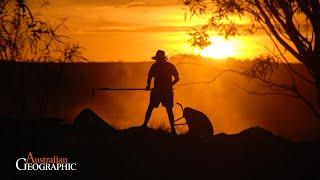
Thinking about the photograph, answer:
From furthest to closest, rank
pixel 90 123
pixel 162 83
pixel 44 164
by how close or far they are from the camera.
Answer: pixel 90 123 → pixel 162 83 → pixel 44 164

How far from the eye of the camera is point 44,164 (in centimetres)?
1348

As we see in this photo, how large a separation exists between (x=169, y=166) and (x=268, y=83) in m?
4.52

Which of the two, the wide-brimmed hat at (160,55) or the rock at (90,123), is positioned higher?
the wide-brimmed hat at (160,55)

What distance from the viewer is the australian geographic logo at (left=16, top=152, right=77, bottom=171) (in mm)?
13312

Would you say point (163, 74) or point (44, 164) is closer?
→ point (44, 164)

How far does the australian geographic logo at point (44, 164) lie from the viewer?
1331 cm

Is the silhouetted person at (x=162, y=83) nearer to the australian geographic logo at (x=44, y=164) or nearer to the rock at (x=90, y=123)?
the rock at (x=90, y=123)

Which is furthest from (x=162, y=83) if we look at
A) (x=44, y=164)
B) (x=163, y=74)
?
(x=44, y=164)

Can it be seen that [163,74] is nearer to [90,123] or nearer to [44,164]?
[90,123]

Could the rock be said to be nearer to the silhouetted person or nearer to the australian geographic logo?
the silhouetted person

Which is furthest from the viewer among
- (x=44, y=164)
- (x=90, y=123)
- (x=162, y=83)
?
(x=90, y=123)

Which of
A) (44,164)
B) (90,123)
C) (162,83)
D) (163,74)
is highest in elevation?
(163,74)

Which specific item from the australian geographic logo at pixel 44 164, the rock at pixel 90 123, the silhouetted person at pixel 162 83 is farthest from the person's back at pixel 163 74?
the australian geographic logo at pixel 44 164

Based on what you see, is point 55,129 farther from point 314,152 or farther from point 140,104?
point 140,104
